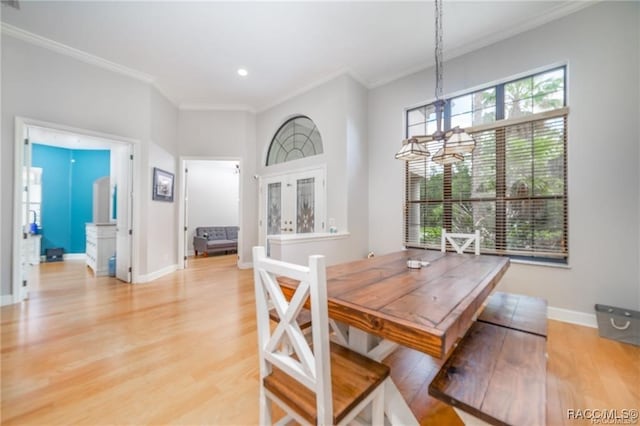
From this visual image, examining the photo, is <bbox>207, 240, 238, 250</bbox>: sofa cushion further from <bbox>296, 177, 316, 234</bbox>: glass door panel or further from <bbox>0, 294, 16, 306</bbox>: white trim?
<bbox>0, 294, 16, 306</bbox>: white trim

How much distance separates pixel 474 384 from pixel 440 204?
287cm

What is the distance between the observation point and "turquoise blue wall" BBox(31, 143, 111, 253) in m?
5.86

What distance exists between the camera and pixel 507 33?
9.92ft

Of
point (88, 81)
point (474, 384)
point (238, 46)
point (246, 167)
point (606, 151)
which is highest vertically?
point (238, 46)

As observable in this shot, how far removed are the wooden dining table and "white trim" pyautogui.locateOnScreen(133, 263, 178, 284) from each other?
385 centimetres

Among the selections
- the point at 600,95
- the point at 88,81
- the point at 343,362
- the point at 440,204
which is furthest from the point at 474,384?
Result: the point at 88,81

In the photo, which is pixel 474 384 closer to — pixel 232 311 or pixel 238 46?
pixel 232 311

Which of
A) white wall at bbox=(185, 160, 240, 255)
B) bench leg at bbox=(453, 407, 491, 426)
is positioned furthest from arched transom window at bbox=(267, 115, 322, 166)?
bench leg at bbox=(453, 407, 491, 426)

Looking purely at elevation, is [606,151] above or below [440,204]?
above

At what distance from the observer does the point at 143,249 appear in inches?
161

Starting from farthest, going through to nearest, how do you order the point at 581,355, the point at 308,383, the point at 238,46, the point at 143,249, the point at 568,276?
the point at 143,249 < the point at 238,46 < the point at 568,276 < the point at 581,355 < the point at 308,383

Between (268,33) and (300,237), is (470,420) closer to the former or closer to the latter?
(300,237)

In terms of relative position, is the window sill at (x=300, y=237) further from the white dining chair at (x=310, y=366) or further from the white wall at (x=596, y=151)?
the white wall at (x=596, y=151)

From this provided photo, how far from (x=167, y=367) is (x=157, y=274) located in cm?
305
